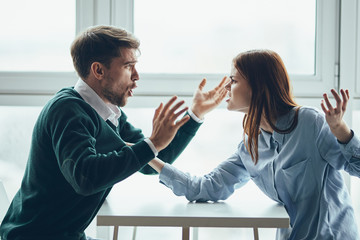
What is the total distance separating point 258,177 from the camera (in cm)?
164

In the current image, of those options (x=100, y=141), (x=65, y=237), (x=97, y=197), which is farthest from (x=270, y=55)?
(x=65, y=237)

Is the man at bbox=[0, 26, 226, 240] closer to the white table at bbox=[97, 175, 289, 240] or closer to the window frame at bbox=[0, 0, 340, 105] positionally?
the white table at bbox=[97, 175, 289, 240]

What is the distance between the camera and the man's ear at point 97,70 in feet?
5.02

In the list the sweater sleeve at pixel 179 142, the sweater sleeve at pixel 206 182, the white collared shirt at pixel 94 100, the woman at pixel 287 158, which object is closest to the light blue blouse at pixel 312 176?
the woman at pixel 287 158

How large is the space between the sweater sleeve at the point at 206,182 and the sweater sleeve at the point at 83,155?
0.34 m

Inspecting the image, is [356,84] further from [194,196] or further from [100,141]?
[100,141]

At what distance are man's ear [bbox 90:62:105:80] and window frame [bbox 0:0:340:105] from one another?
73 cm

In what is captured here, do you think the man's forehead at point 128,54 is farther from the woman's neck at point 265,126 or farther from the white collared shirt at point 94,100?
the woman's neck at point 265,126

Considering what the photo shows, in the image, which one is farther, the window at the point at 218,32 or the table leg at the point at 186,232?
the window at the point at 218,32

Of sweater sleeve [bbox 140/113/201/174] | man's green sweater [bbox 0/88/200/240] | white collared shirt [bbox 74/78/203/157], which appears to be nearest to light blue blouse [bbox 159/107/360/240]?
sweater sleeve [bbox 140/113/201/174]

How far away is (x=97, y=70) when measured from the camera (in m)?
1.54

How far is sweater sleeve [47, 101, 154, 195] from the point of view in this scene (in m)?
1.30

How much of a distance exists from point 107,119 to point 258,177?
59 centimetres

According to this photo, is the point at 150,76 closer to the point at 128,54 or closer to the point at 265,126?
the point at 128,54
